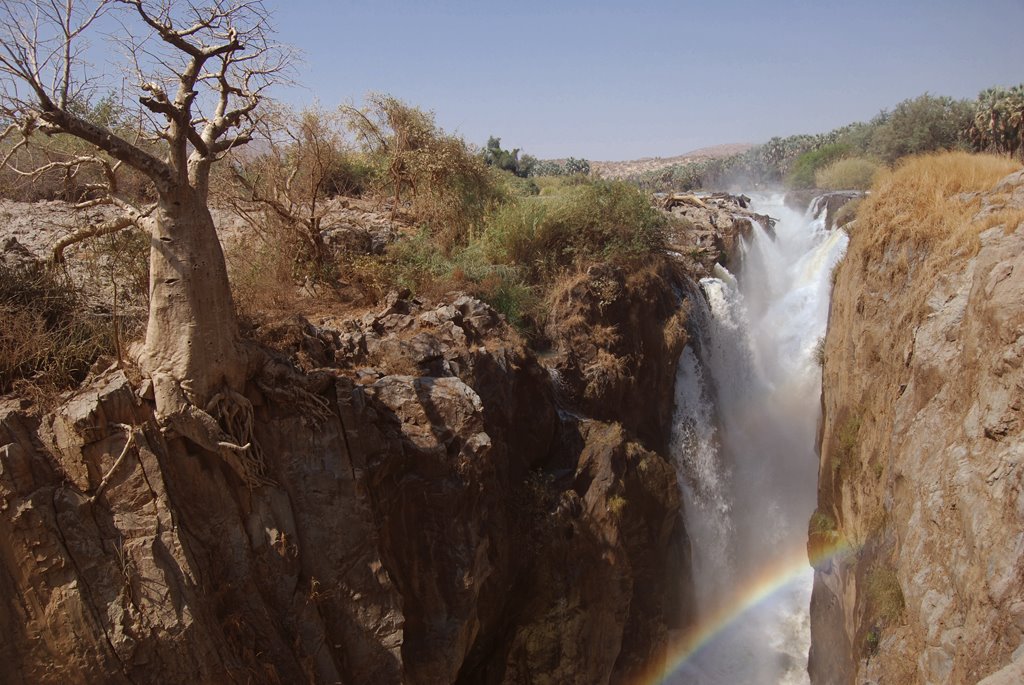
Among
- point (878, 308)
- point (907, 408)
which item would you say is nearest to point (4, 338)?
point (907, 408)

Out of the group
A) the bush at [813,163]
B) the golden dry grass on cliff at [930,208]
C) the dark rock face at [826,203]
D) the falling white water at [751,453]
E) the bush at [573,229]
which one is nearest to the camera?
the golden dry grass on cliff at [930,208]

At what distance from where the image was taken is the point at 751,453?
15.6 metres

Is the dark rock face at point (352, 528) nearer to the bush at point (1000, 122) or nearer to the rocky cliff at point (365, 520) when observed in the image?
the rocky cliff at point (365, 520)

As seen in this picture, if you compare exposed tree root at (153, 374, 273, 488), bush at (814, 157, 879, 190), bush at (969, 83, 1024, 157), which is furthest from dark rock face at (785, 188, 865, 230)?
exposed tree root at (153, 374, 273, 488)

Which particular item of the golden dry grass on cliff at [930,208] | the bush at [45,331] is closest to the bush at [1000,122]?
the golden dry grass on cliff at [930,208]

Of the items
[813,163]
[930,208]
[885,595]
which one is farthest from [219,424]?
[813,163]

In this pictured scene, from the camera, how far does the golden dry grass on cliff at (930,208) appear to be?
916 centimetres

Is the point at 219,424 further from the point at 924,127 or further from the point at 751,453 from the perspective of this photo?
the point at 924,127

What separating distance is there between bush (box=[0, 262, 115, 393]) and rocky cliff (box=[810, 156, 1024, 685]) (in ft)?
21.8

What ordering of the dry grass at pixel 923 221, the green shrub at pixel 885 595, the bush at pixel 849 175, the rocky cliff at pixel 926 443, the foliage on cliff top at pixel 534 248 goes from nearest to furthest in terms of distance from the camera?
the rocky cliff at pixel 926 443
the green shrub at pixel 885 595
the dry grass at pixel 923 221
the foliage on cliff top at pixel 534 248
the bush at pixel 849 175

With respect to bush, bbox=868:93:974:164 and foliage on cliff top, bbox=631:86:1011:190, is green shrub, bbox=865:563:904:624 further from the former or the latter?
bush, bbox=868:93:974:164

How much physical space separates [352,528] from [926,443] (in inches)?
239

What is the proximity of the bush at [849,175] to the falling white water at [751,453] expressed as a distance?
1239 centimetres

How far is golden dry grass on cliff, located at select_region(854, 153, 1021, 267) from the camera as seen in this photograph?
916cm
